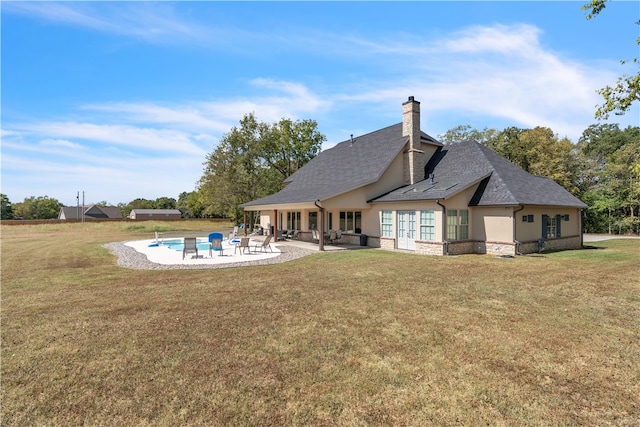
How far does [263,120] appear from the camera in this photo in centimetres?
4412

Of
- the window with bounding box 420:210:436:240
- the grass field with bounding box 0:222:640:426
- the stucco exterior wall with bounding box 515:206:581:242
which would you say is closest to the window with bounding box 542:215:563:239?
the stucco exterior wall with bounding box 515:206:581:242

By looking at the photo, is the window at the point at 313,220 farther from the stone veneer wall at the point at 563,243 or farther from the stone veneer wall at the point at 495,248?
the stone veneer wall at the point at 563,243

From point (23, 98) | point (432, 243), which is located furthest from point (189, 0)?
point (432, 243)

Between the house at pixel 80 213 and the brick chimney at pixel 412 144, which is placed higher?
the brick chimney at pixel 412 144

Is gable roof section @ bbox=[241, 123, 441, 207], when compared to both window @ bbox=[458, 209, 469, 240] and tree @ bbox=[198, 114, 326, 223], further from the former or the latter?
tree @ bbox=[198, 114, 326, 223]

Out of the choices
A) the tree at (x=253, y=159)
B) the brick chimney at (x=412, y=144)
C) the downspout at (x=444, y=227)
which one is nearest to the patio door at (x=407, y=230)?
the downspout at (x=444, y=227)

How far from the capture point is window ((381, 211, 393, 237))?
18.3 m

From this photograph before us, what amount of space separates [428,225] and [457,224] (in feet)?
5.24

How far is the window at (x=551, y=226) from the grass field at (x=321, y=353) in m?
8.85

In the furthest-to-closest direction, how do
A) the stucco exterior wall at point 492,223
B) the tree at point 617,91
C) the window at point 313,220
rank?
1. the window at point 313,220
2. the stucco exterior wall at point 492,223
3. the tree at point 617,91

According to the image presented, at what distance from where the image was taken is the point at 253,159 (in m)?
43.1

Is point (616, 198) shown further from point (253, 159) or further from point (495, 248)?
point (253, 159)

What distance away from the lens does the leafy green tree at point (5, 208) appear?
8540 cm

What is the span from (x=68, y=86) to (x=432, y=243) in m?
18.5
